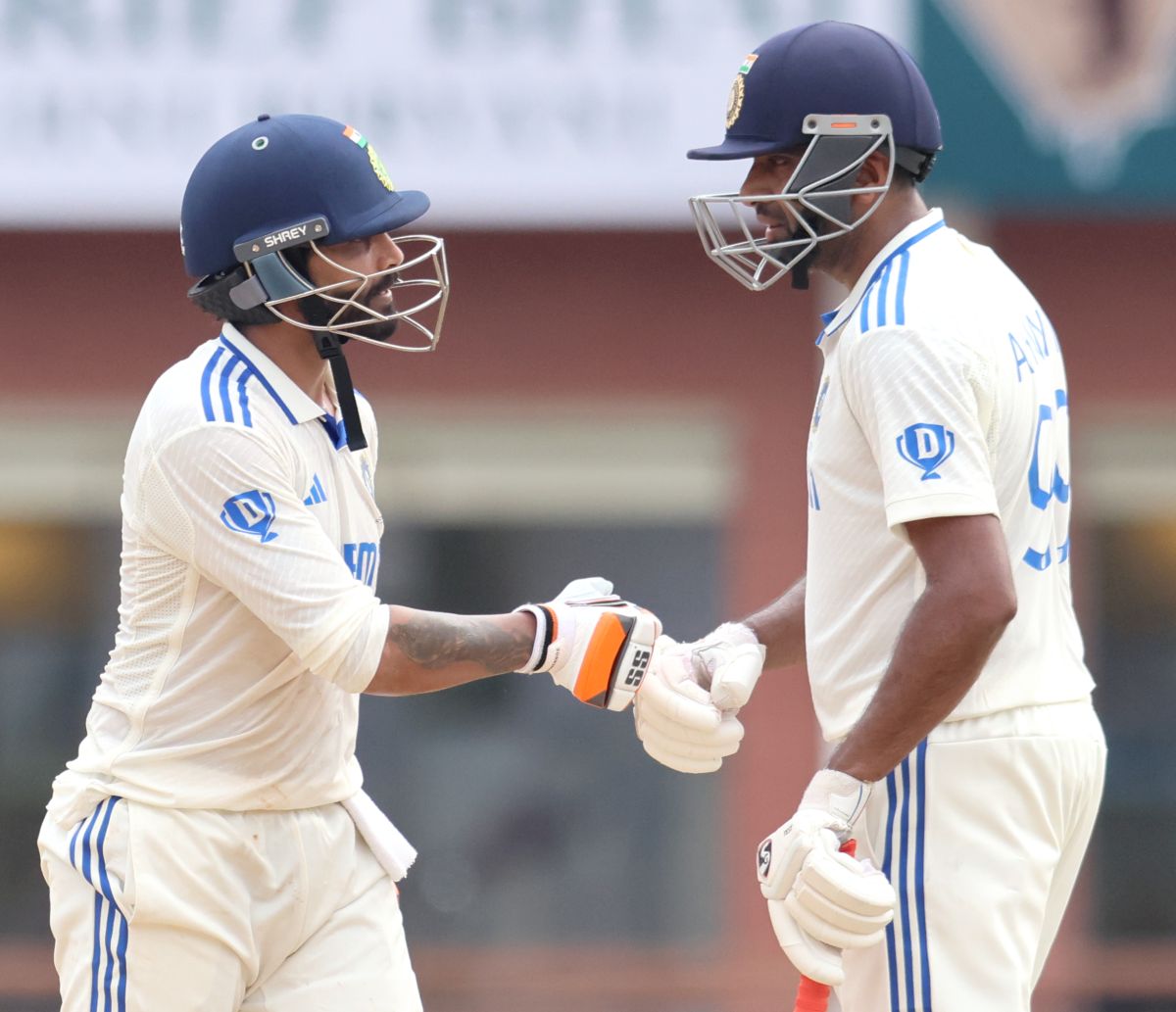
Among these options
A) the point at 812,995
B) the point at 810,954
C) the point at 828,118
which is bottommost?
the point at 812,995

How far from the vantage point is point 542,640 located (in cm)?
370

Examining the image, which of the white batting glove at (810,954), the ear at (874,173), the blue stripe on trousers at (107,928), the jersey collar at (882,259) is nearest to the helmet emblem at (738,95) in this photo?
the ear at (874,173)

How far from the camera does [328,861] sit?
12.2 ft

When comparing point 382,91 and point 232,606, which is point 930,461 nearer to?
point 232,606

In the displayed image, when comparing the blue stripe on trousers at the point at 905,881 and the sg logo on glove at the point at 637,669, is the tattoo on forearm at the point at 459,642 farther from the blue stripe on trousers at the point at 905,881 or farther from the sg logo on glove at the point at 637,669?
the blue stripe on trousers at the point at 905,881

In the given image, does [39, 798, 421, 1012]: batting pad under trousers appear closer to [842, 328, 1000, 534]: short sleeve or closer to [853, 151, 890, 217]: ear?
[842, 328, 1000, 534]: short sleeve

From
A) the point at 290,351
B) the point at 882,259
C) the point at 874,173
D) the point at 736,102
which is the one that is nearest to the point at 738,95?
the point at 736,102

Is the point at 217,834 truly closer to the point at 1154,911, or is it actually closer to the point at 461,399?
the point at 461,399

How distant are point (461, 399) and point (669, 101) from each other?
1697 mm

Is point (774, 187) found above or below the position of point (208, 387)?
above

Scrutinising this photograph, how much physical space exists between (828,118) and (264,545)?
131 centimetres

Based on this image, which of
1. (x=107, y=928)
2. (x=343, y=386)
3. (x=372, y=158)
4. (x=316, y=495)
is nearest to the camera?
(x=107, y=928)

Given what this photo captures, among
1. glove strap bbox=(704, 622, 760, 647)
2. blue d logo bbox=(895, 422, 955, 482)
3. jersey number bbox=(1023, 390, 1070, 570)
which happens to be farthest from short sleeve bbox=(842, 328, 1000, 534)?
glove strap bbox=(704, 622, 760, 647)

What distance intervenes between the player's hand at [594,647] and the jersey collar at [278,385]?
1.85 ft
